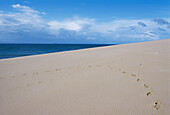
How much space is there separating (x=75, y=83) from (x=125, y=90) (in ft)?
5.10

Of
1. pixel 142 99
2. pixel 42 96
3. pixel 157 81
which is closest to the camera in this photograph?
pixel 142 99

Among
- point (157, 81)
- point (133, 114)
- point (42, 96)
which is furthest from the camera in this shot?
point (157, 81)

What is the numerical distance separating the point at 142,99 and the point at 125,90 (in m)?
0.55

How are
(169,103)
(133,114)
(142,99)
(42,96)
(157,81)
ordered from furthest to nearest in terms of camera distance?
(157,81)
(42,96)
(142,99)
(169,103)
(133,114)

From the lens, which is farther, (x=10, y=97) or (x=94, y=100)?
(x=10, y=97)

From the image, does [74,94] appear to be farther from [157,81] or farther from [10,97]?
[157,81]

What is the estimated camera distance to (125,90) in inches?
130

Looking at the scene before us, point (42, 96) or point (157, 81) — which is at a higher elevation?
point (157, 81)

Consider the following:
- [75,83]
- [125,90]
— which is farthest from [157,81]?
[75,83]

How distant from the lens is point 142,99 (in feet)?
9.18

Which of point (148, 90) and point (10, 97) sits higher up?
point (148, 90)

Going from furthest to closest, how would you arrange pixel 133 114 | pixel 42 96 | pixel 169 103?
pixel 42 96
pixel 169 103
pixel 133 114

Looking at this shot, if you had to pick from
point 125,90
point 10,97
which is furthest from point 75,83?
point 10,97

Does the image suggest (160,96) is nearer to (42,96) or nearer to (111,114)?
(111,114)
